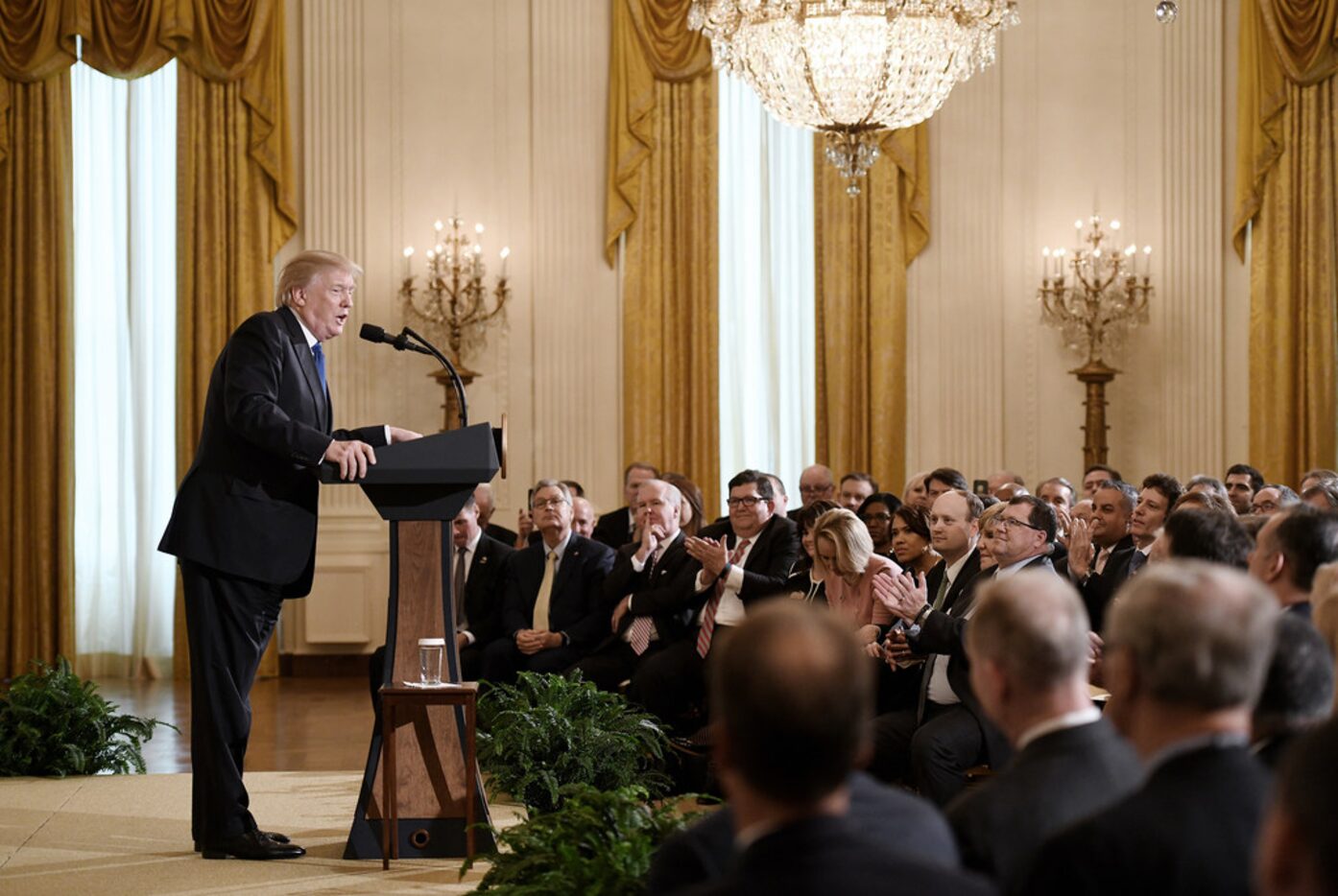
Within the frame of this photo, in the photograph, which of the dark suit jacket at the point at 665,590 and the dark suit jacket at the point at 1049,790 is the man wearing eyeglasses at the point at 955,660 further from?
the dark suit jacket at the point at 1049,790

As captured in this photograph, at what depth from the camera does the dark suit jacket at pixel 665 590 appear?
24.8 feet

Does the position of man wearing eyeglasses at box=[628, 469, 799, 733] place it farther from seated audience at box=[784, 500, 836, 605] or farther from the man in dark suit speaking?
the man in dark suit speaking

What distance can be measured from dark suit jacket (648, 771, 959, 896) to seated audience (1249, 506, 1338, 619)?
1.65 metres

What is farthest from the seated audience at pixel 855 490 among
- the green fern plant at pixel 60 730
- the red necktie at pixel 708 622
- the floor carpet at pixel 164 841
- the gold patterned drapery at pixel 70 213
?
the gold patterned drapery at pixel 70 213

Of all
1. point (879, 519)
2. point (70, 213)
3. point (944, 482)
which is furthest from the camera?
point (70, 213)

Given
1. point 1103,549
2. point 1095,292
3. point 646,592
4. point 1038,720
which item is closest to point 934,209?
point 1095,292

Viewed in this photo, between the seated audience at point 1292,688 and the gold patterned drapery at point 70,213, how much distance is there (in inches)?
397

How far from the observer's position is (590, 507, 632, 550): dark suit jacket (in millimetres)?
10148

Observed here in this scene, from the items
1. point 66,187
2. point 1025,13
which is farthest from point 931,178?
point 66,187

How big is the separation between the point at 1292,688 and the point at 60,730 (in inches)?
238

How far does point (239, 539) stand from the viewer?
5238 millimetres

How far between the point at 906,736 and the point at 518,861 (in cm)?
201

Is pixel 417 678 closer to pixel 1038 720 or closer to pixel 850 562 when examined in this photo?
pixel 850 562

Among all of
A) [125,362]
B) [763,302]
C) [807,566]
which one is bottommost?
[807,566]
